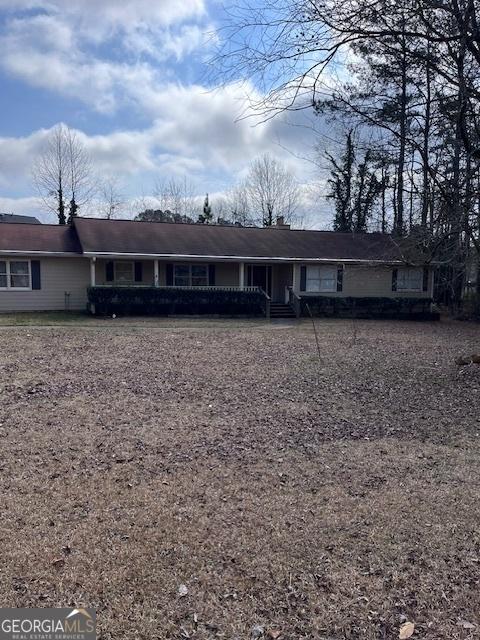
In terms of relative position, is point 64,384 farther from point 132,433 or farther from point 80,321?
point 80,321

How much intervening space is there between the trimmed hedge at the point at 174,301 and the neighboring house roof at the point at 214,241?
1762 mm

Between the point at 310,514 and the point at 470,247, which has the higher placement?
the point at 470,247

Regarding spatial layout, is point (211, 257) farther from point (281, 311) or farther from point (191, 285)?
point (281, 311)

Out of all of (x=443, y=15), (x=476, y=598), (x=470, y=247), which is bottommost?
(x=476, y=598)

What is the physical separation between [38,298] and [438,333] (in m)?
15.6

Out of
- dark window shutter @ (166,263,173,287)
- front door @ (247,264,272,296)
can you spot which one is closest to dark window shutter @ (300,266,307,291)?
front door @ (247,264,272,296)

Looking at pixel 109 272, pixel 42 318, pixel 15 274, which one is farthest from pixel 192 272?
pixel 15 274

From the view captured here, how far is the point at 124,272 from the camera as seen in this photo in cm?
2123

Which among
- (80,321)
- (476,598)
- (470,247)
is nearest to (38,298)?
(80,321)

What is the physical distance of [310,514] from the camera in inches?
137

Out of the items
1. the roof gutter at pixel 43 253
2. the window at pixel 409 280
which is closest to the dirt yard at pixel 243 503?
the roof gutter at pixel 43 253

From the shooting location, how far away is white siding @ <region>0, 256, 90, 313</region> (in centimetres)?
1959

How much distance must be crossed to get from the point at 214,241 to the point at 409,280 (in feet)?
32.3

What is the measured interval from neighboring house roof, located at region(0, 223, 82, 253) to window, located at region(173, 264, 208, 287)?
173 inches
